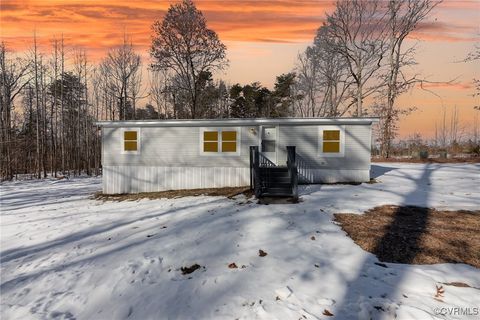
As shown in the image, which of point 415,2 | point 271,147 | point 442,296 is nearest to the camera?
point 442,296

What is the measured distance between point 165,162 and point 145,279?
9244mm

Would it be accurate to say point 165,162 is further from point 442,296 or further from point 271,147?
point 442,296

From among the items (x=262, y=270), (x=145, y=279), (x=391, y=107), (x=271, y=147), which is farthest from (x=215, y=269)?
(x=391, y=107)

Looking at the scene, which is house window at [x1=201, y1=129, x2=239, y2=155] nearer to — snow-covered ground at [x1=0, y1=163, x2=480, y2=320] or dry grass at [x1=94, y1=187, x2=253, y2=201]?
dry grass at [x1=94, y1=187, x2=253, y2=201]

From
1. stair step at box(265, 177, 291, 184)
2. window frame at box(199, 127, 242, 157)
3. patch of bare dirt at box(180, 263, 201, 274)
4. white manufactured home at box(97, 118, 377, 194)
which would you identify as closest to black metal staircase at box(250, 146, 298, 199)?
stair step at box(265, 177, 291, 184)

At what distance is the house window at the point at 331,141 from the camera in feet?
43.2

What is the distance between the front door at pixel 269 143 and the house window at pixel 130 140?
19.8ft

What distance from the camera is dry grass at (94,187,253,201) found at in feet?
39.0

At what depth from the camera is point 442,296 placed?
423 cm

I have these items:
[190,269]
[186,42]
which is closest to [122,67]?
[186,42]

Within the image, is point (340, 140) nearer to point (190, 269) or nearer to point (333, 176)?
point (333, 176)

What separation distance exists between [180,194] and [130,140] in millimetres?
3972

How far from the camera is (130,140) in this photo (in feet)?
47.3

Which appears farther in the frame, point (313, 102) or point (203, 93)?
point (313, 102)
